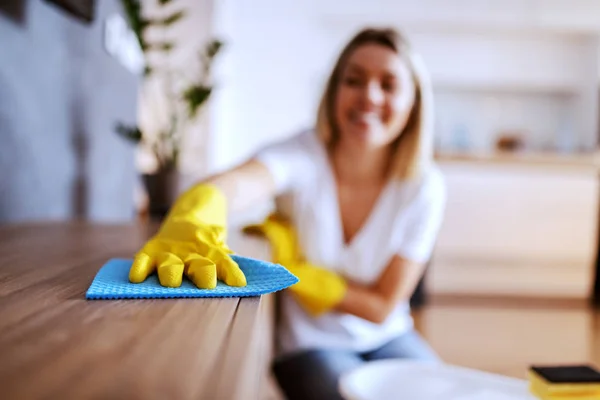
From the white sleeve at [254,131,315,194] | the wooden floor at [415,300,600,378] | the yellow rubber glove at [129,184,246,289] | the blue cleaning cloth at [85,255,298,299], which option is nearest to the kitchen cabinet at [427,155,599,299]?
the wooden floor at [415,300,600,378]

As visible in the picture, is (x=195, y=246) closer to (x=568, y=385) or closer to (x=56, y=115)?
(x=568, y=385)

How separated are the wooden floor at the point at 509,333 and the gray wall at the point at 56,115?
1.44m

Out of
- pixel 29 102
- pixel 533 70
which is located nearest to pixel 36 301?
pixel 29 102

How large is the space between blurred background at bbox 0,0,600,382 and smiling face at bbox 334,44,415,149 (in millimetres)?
560

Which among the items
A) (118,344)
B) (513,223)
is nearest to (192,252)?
(118,344)

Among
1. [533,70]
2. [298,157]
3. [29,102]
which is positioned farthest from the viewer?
[533,70]

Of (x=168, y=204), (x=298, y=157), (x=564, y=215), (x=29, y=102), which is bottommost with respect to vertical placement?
(x=564, y=215)

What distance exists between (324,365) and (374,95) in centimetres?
56

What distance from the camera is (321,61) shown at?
397 centimetres

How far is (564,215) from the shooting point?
341 centimetres

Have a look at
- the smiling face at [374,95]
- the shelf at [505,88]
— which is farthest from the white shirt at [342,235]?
the shelf at [505,88]

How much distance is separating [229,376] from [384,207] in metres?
1.06

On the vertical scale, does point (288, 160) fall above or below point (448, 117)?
below

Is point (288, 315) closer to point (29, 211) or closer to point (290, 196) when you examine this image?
point (290, 196)
